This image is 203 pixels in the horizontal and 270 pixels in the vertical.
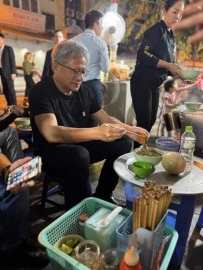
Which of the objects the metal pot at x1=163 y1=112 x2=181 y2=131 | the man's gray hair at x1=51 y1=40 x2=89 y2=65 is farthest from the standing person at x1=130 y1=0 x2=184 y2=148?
the man's gray hair at x1=51 y1=40 x2=89 y2=65

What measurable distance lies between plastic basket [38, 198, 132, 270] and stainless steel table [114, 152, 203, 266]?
19 cm

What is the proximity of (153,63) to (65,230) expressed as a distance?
5.31ft

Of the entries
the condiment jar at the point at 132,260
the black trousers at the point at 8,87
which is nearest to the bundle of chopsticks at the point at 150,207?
the condiment jar at the point at 132,260

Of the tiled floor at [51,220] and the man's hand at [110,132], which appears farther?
the tiled floor at [51,220]

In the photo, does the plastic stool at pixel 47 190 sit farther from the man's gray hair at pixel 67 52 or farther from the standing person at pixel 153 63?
the standing person at pixel 153 63

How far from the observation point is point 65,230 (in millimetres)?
1085

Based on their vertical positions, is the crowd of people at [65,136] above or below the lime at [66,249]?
above

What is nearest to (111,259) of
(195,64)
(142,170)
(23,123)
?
(142,170)

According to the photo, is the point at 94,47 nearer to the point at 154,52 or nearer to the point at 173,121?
the point at 154,52

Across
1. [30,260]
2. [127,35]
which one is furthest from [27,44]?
[30,260]

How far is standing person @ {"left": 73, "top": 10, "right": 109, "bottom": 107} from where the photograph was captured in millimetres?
2373

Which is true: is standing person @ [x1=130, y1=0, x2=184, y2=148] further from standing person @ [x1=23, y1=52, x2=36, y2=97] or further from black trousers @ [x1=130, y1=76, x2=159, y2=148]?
standing person @ [x1=23, y1=52, x2=36, y2=97]

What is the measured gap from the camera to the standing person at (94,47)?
2.37 metres

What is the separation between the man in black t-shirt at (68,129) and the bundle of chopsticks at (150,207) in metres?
0.44
